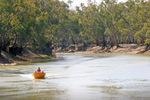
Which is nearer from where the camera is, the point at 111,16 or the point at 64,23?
the point at 64,23

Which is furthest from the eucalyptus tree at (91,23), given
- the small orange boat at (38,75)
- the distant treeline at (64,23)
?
the small orange boat at (38,75)

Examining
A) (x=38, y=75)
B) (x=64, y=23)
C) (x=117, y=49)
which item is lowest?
(x=38, y=75)

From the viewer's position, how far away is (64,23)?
331 ft

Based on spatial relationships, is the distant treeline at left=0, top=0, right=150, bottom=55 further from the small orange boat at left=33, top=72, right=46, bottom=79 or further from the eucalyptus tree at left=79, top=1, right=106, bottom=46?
the small orange boat at left=33, top=72, right=46, bottom=79

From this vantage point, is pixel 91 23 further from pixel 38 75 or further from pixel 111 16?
pixel 38 75

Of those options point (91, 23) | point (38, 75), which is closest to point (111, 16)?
point (91, 23)

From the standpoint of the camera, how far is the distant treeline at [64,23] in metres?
49.9

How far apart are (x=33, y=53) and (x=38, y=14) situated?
38.7ft

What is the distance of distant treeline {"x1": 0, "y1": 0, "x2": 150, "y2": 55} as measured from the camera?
1964 inches

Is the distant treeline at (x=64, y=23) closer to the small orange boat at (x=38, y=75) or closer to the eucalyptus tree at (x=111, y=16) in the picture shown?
the eucalyptus tree at (x=111, y=16)

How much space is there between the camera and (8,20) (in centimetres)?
4891

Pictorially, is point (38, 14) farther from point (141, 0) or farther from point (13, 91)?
point (141, 0)

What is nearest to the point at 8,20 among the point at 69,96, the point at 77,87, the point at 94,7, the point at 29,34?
the point at 29,34

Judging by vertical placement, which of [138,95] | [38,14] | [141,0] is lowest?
[138,95]
